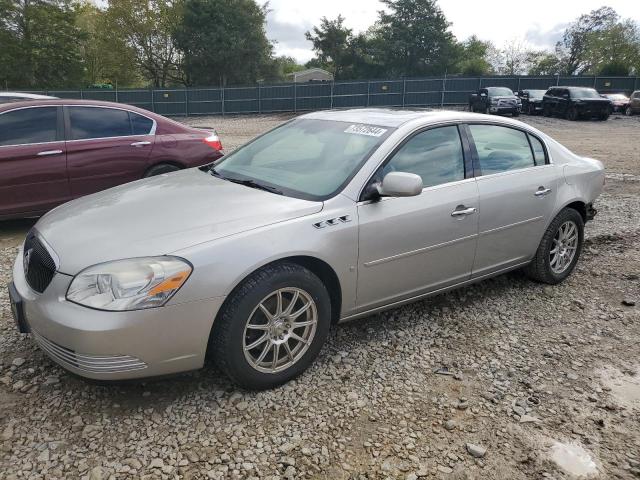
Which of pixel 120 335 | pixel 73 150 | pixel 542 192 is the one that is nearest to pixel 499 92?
pixel 542 192

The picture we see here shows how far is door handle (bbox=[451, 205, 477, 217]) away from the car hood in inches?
41.6

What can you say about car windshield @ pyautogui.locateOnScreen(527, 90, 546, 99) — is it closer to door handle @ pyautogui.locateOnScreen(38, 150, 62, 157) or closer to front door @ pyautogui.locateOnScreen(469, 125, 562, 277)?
front door @ pyautogui.locateOnScreen(469, 125, 562, 277)

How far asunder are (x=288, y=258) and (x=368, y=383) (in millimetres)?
901

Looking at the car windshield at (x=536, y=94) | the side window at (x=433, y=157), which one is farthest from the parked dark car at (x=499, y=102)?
the side window at (x=433, y=157)

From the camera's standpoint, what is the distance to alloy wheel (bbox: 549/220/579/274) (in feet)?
14.6

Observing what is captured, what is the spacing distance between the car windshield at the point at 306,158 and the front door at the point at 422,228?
0.21m

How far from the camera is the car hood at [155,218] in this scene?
2.58 m

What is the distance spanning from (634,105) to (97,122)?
29902 mm

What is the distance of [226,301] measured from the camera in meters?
2.62

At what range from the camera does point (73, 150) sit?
5629 mm

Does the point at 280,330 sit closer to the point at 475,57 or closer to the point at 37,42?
the point at 37,42

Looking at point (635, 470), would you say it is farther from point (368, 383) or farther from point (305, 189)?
point (305, 189)

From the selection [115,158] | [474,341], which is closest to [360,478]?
[474,341]

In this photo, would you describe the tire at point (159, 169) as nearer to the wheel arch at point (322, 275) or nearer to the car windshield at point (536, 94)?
the wheel arch at point (322, 275)
